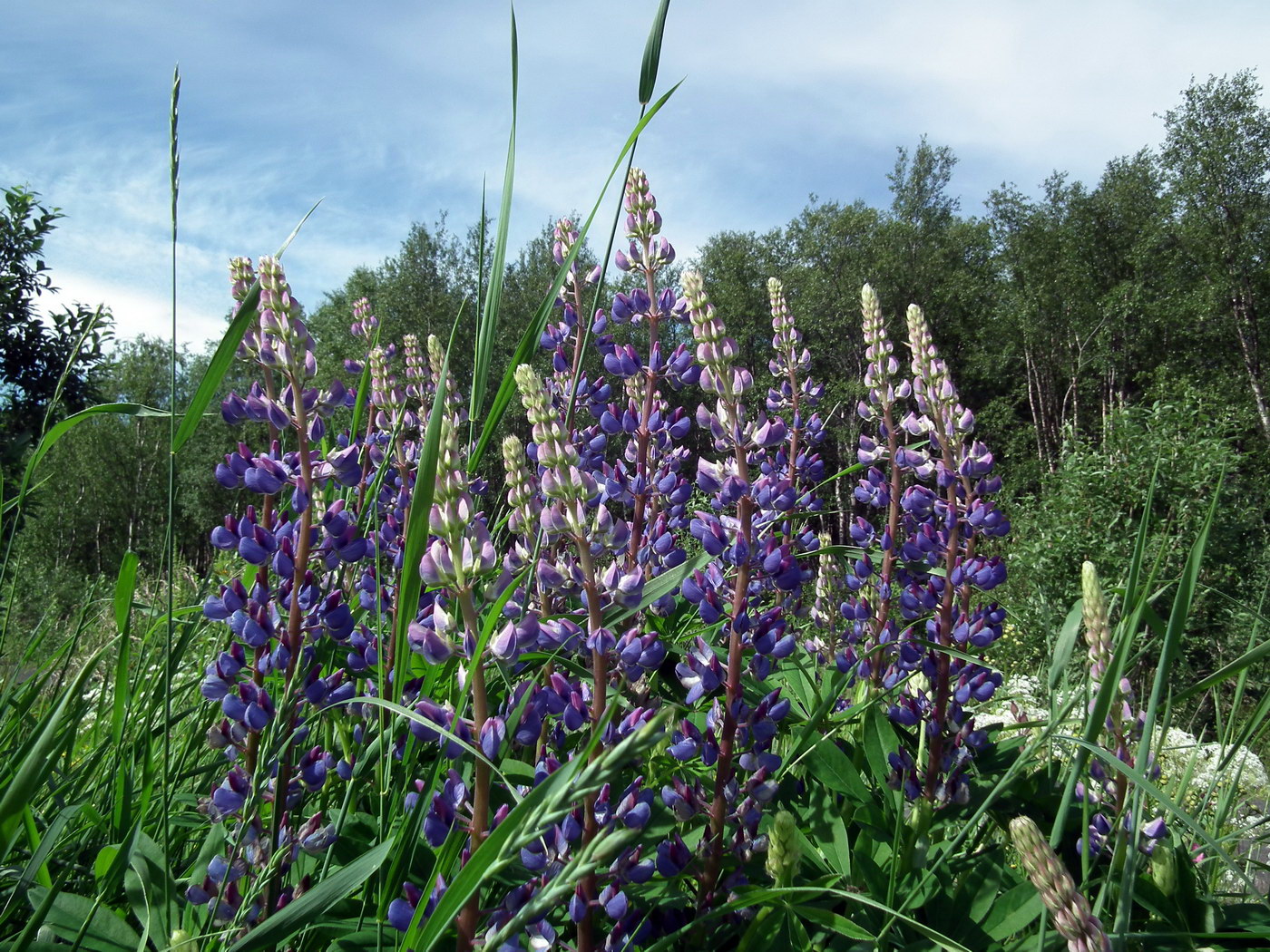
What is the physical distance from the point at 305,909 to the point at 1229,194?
107ft

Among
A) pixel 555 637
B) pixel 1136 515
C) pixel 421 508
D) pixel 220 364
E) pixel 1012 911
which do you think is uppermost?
pixel 1136 515

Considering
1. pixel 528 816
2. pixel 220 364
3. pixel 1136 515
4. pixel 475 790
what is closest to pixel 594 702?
pixel 475 790

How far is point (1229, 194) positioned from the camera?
25.2 m

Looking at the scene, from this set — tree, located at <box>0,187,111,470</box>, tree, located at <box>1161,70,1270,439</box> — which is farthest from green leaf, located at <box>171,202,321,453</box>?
tree, located at <box>1161,70,1270,439</box>

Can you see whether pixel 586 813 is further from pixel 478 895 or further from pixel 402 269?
pixel 402 269

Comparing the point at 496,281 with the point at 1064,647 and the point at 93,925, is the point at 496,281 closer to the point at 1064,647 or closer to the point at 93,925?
the point at 1064,647

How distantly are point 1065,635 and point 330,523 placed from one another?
4.05ft

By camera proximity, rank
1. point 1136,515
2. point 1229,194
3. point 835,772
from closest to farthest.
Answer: point 835,772
point 1136,515
point 1229,194

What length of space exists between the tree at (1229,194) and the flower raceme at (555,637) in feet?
95.3

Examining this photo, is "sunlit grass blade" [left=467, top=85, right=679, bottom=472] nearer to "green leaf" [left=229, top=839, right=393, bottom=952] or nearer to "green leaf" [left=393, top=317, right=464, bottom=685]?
"green leaf" [left=393, top=317, right=464, bottom=685]

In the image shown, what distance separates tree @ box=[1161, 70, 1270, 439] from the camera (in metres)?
24.4

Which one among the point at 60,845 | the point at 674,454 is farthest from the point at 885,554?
the point at 60,845

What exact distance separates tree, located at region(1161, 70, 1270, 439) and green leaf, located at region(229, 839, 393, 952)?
30.6 metres

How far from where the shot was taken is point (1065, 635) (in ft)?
3.89
